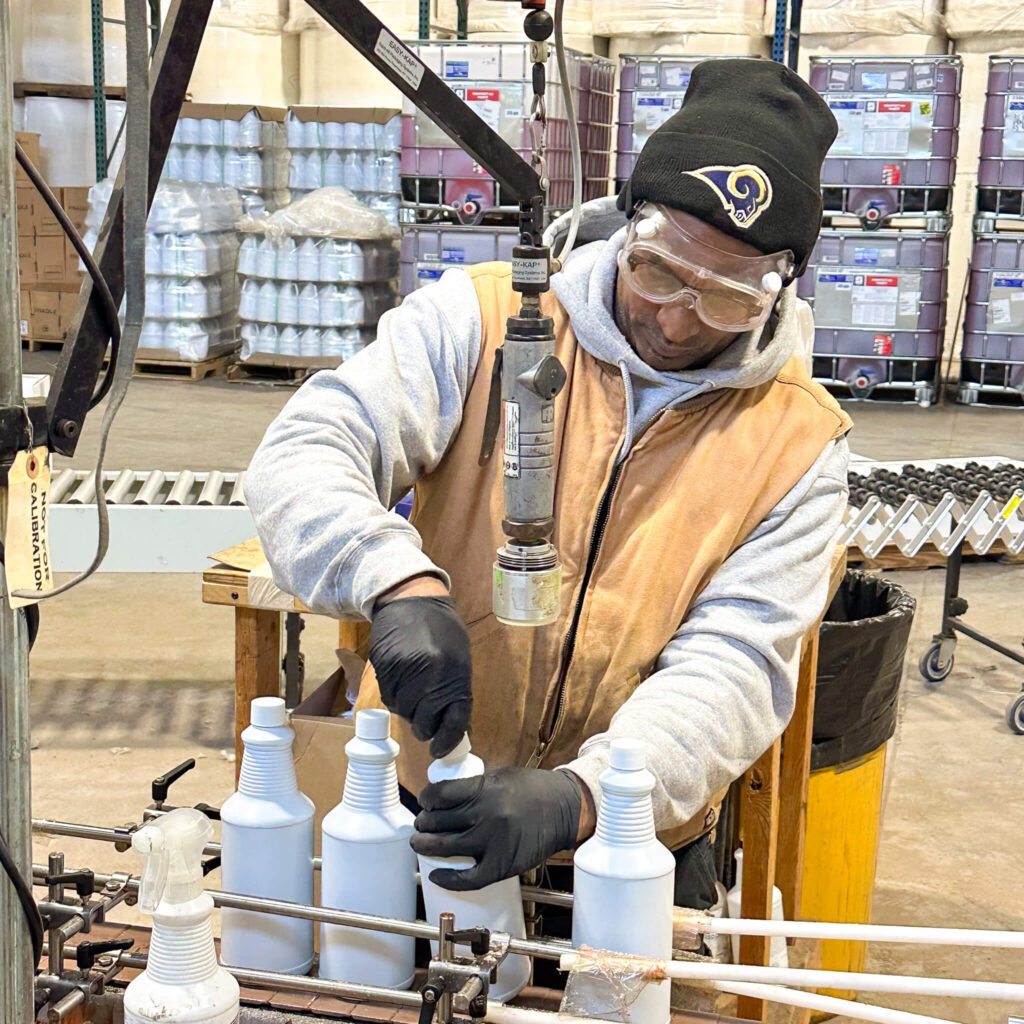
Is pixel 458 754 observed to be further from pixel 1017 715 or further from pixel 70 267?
pixel 70 267

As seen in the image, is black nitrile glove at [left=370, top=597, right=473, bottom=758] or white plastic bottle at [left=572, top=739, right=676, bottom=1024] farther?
black nitrile glove at [left=370, top=597, right=473, bottom=758]

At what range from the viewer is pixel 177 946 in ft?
4.09

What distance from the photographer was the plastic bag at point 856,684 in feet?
9.57

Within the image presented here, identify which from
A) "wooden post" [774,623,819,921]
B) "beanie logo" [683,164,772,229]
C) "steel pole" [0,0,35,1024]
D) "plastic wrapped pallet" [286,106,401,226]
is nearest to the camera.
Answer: "steel pole" [0,0,35,1024]

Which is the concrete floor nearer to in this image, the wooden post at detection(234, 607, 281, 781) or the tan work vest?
the wooden post at detection(234, 607, 281, 781)

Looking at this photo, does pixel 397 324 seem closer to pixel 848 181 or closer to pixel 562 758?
pixel 562 758

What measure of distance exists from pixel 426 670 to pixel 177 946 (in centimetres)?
41

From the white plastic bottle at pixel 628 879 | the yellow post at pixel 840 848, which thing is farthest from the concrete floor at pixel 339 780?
the white plastic bottle at pixel 628 879

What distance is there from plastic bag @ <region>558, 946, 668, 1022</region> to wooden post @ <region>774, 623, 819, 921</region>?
1.45 m

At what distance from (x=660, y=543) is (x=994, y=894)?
86.3 inches

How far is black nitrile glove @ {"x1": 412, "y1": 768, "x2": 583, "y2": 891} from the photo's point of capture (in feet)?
4.71

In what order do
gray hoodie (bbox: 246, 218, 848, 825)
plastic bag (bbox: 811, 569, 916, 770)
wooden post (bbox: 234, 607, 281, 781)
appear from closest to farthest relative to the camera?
gray hoodie (bbox: 246, 218, 848, 825), plastic bag (bbox: 811, 569, 916, 770), wooden post (bbox: 234, 607, 281, 781)

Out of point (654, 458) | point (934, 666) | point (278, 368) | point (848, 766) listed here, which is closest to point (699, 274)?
point (654, 458)

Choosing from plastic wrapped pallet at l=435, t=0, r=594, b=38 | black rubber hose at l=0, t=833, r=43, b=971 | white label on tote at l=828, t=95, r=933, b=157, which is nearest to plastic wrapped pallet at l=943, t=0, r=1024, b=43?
white label on tote at l=828, t=95, r=933, b=157
